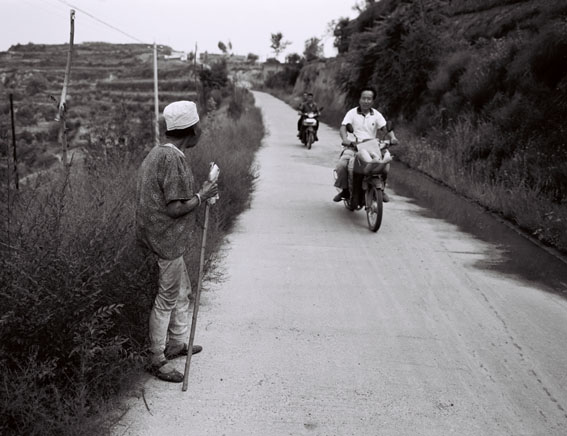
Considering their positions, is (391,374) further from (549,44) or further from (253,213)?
(549,44)

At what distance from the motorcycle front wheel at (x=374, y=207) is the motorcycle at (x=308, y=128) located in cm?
1043

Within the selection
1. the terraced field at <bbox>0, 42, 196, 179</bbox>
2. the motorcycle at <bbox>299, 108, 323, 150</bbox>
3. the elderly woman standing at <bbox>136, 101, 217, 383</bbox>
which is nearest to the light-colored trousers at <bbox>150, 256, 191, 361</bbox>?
the elderly woman standing at <bbox>136, 101, 217, 383</bbox>

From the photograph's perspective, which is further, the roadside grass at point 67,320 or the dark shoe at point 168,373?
the dark shoe at point 168,373

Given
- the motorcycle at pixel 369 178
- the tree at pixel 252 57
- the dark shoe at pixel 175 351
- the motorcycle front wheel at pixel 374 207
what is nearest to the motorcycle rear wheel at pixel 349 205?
the motorcycle at pixel 369 178

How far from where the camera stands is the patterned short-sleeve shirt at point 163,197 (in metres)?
3.73

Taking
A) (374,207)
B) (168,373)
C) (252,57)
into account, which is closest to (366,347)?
(168,373)

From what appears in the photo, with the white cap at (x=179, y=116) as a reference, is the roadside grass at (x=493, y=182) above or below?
below

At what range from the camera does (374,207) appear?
8.54 metres

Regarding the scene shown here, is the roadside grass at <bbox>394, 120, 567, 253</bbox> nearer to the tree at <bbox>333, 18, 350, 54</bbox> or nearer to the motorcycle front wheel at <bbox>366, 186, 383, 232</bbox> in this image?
the motorcycle front wheel at <bbox>366, 186, 383, 232</bbox>

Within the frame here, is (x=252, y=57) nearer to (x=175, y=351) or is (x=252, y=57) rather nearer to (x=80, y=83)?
(x=80, y=83)

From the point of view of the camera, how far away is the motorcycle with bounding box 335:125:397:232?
27.6 ft

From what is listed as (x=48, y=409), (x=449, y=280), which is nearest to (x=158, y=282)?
(x=48, y=409)

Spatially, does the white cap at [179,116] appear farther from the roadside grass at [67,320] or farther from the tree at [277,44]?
the tree at [277,44]

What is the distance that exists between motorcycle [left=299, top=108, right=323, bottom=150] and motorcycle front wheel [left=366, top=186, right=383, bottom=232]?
10.4 meters
